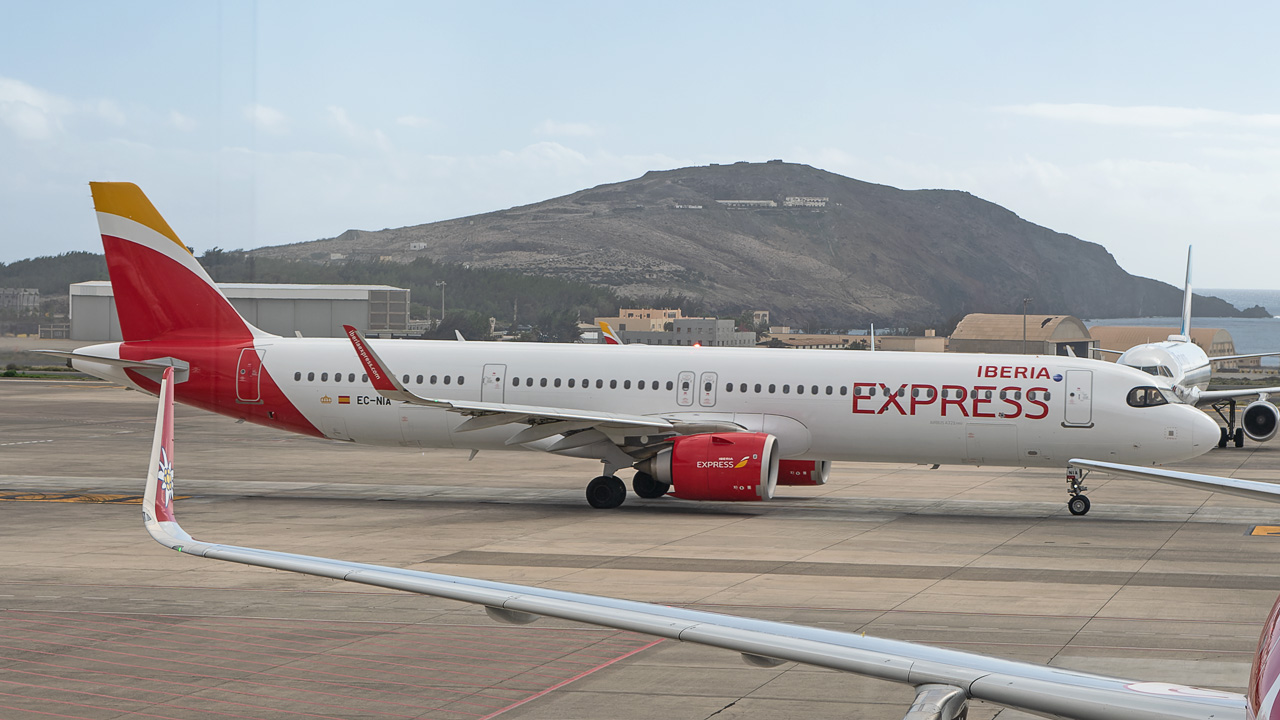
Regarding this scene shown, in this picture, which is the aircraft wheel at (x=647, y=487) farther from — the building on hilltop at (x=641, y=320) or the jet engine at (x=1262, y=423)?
the building on hilltop at (x=641, y=320)

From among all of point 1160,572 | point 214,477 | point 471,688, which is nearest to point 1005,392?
point 1160,572

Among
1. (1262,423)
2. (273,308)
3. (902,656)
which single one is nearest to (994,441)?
(1262,423)

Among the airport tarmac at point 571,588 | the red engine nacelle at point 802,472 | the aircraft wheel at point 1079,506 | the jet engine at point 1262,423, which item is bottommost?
the airport tarmac at point 571,588

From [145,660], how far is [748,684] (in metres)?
5.73

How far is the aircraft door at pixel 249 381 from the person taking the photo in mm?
24250

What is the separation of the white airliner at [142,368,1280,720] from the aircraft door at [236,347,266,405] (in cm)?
1793

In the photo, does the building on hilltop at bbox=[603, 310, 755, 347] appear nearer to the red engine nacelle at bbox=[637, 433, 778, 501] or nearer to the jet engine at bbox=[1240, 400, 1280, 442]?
the jet engine at bbox=[1240, 400, 1280, 442]

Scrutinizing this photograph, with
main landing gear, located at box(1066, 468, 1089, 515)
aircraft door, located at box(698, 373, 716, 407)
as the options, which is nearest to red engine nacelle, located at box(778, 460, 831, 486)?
aircraft door, located at box(698, 373, 716, 407)

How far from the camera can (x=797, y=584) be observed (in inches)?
606

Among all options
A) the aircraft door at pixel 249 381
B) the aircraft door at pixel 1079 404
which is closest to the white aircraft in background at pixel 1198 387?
the aircraft door at pixel 1079 404

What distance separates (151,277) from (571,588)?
13877mm

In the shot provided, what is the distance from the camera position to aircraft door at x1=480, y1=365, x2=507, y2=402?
23906 millimetres

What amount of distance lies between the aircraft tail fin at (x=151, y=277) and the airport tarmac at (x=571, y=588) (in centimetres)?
348

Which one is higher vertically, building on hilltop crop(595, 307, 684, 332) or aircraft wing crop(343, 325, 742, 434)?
building on hilltop crop(595, 307, 684, 332)
